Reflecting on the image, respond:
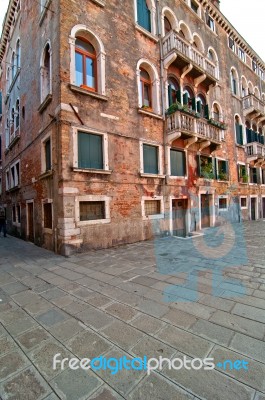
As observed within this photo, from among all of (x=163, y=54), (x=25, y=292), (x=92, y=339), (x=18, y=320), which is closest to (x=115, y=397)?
(x=92, y=339)

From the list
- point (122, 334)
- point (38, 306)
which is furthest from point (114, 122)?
point (122, 334)

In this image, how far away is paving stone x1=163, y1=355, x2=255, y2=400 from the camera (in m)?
1.60

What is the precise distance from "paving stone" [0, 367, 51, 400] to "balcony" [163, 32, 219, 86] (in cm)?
1202

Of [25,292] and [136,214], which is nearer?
[25,292]

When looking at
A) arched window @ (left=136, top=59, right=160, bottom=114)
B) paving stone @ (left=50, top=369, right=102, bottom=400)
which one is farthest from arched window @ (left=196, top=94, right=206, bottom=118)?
paving stone @ (left=50, top=369, right=102, bottom=400)

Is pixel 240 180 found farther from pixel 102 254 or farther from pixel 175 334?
pixel 175 334

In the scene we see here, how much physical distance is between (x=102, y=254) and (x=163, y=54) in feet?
33.4

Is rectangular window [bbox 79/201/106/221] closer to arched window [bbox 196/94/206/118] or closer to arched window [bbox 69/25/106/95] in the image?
arched window [bbox 69/25/106/95]

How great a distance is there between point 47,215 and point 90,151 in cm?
317

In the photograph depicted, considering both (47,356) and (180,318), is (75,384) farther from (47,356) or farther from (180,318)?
(180,318)

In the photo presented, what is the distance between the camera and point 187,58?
10328 millimetres

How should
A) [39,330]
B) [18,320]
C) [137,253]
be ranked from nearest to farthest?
[39,330] → [18,320] → [137,253]

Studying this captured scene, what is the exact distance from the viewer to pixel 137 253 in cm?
656

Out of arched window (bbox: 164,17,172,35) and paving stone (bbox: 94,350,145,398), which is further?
arched window (bbox: 164,17,172,35)
